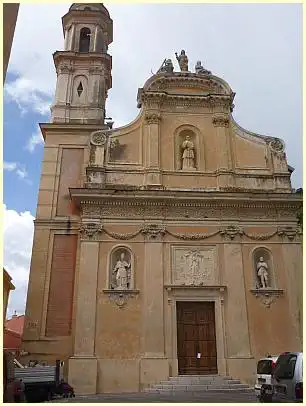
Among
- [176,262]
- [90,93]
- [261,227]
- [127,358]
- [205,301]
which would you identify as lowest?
[127,358]

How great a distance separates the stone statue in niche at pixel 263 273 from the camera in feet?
51.3

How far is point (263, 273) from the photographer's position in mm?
15734

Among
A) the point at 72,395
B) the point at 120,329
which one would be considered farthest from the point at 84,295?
the point at 72,395

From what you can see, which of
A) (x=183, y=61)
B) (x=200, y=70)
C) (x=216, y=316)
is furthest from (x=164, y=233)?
(x=183, y=61)

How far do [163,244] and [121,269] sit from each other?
182cm

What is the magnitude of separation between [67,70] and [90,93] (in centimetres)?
175

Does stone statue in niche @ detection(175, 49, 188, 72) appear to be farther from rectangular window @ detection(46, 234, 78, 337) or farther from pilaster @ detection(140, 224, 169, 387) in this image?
rectangular window @ detection(46, 234, 78, 337)

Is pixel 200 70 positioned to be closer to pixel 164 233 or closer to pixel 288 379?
pixel 164 233

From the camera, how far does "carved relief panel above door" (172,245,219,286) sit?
50.8 ft

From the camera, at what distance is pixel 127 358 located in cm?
1417

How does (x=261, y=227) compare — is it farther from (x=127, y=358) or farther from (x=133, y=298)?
(x=127, y=358)

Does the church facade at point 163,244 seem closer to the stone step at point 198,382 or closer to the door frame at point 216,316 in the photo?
the door frame at point 216,316

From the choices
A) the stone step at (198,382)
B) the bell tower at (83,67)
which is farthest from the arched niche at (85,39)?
the stone step at (198,382)

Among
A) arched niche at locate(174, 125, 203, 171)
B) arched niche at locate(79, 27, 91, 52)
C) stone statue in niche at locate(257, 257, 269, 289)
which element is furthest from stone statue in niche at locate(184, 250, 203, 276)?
arched niche at locate(79, 27, 91, 52)
